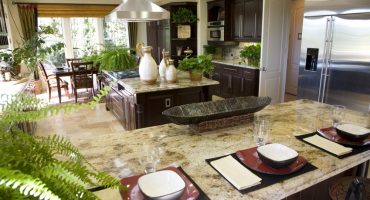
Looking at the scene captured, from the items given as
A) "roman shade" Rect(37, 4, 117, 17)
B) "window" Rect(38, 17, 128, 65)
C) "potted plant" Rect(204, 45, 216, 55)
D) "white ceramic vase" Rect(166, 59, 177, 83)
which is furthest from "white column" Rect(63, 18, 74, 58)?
"white ceramic vase" Rect(166, 59, 177, 83)

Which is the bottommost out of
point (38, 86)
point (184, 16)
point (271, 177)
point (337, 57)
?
point (38, 86)

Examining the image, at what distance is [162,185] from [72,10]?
23.2 ft

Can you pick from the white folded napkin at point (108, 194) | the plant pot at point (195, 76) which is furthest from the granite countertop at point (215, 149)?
the plant pot at point (195, 76)

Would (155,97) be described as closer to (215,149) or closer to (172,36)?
(215,149)

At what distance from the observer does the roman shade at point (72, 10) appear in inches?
265

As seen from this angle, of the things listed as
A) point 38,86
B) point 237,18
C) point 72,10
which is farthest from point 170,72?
point 38,86

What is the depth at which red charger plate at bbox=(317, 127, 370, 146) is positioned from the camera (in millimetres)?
1598

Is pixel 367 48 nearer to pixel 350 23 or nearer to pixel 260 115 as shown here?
pixel 350 23

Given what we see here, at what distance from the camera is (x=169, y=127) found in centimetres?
192

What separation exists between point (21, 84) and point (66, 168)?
11.4 feet

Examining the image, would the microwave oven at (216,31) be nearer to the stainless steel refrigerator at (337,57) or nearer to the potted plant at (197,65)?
the stainless steel refrigerator at (337,57)

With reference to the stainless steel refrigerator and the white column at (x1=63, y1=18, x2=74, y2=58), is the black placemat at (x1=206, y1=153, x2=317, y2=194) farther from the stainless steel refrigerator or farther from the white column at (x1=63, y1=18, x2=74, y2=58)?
the white column at (x1=63, y1=18, x2=74, y2=58)

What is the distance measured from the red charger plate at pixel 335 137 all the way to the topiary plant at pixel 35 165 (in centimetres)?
145

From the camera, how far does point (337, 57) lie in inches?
143
